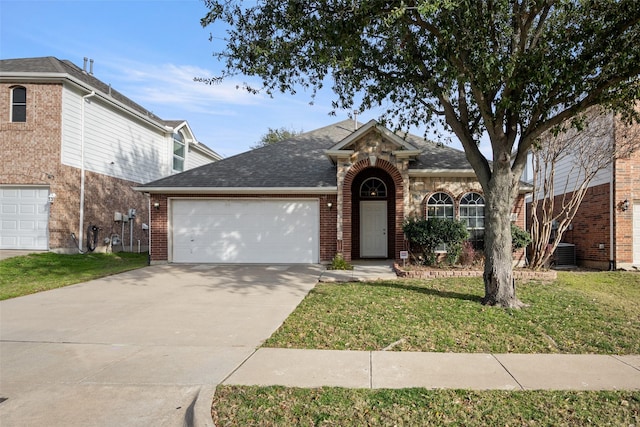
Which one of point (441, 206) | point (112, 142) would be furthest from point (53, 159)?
point (441, 206)

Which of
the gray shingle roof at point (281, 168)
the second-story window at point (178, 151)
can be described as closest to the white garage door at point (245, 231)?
the gray shingle roof at point (281, 168)

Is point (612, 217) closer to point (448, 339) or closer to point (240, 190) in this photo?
point (448, 339)

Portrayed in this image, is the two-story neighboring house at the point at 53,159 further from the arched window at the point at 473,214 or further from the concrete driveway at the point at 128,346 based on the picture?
the arched window at the point at 473,214

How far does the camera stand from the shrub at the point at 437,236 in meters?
11.8

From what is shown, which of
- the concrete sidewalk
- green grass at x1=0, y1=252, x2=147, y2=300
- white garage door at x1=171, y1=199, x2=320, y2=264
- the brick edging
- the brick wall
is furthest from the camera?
the brick wall

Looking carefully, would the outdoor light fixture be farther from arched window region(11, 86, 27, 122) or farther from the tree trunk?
arched window region(11, 86, 27, 122)

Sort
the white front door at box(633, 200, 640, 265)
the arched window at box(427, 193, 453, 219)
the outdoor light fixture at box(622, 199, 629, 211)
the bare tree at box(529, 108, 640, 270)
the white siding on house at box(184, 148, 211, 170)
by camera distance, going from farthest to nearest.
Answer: the white siding on house at box(184, 148, 211, 170) → the arched window at box(427, 193, 453, 219) → the white front door at box(633, 200, 640, 265) → the outdoor light fixture at box(622, 199, 629, 211) → the bare tree at box(529, 108, 640, 270)

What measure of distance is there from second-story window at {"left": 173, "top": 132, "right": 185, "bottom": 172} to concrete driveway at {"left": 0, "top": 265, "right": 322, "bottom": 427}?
46.8ft

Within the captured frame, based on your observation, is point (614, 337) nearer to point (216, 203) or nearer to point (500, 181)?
point (500, 181)

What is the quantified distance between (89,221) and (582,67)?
16.9 metres

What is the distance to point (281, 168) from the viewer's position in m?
14.7

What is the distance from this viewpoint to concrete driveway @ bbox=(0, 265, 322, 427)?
143 inches

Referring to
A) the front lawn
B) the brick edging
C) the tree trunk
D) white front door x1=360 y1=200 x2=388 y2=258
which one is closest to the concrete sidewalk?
the front lawn

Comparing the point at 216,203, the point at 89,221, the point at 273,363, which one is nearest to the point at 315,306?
the point at 273,363
